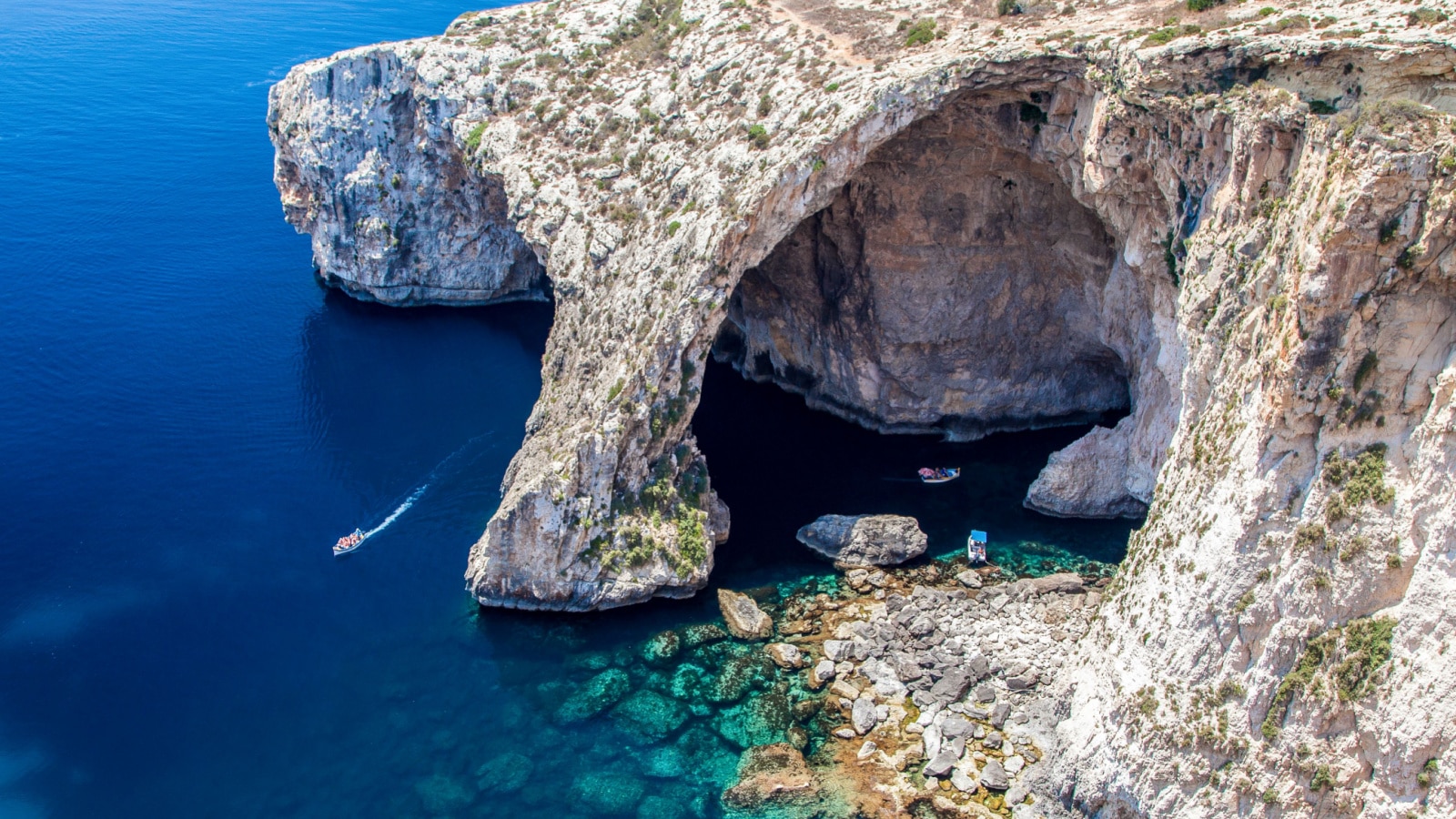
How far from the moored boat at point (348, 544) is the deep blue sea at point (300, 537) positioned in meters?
0.63

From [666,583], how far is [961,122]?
26549 mm

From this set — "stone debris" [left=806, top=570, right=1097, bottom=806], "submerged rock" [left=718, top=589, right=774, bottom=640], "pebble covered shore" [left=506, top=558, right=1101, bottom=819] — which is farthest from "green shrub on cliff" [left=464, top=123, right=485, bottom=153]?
"stone debris" [left=806, top=570, right=1097, bottom=806]

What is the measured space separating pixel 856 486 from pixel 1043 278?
1563 centimetres

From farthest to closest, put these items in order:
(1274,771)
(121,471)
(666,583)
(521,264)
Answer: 1. (521,264)
2. (121,471)
3. (666,583)
4. (1274,771)

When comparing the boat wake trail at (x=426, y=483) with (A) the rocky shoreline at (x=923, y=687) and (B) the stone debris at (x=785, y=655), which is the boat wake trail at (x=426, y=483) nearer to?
(A) the rocky shoreline at (x=923, y=687)

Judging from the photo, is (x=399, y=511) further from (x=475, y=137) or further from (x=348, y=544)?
(x=475, y=137)

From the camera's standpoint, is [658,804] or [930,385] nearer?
[658,804]

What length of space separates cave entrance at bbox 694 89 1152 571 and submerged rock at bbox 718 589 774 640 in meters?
3.86

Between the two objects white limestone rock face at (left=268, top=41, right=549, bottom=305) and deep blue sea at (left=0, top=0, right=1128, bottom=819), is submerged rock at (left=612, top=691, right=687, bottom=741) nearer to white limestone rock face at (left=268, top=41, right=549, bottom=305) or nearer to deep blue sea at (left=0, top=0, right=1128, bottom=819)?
deep blue sea at (left=0, top=0, right=1128, bottom=819)

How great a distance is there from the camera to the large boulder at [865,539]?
172 feet

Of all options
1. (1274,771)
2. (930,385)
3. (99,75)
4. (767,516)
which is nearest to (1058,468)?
(930,385)

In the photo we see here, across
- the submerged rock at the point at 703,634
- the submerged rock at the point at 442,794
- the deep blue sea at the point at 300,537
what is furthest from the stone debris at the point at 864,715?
the submerged rock at the point at 442,794

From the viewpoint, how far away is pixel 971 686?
4434 cm

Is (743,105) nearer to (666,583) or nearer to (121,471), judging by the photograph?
(666,583)
